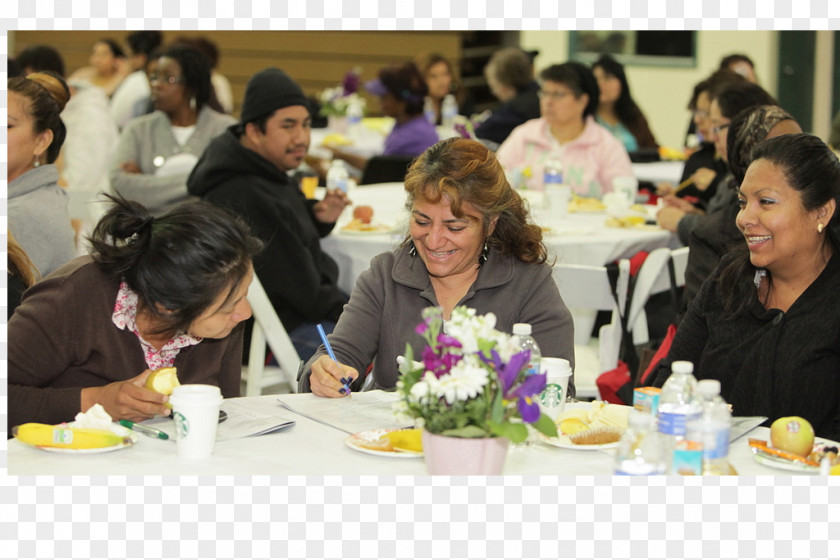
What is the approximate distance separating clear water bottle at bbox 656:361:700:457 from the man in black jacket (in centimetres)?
Result: 221

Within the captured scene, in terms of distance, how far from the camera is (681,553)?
1587mm

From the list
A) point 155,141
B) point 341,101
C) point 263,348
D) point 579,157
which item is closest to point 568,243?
point 263,348

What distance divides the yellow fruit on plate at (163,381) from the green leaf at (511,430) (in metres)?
0.75

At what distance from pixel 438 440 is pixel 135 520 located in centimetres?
48

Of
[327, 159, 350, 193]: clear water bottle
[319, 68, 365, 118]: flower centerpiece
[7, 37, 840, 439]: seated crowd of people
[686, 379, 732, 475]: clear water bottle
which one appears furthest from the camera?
[319, 68, 365, 118]: flower centerpiece

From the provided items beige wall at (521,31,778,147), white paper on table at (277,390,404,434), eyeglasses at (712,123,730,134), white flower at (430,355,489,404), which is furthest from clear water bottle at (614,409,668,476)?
beige wall at (521,31,778,147)

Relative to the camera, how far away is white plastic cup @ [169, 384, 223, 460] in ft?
6.23

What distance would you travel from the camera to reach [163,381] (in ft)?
6.95

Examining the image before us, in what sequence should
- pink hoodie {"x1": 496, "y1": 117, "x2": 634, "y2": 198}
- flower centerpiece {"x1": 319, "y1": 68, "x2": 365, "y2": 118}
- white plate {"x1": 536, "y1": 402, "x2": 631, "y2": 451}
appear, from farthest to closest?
flower centerpiece {"x1": 319, "y1": 68, "x2": 365, "y2": 118} < pink hoodie {"x1": 496, "y1": 117, "x2": 634, "y2": 198} < white plate {"x1": 536, "y1": 402, "x2": 631, "y2": 451}

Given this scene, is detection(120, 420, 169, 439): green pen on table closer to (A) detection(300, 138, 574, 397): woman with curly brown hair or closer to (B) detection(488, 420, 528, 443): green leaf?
(A) detection(300, 138, 574, 397): woman with curly brown hair

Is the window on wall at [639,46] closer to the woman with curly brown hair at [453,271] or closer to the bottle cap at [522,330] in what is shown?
the woman with curly brown hair at [453,271]

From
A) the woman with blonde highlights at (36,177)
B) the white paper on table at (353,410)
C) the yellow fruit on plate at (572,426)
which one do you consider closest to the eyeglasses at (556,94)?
the woman with blonde highlights at (36,177)

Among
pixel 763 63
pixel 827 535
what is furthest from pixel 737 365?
pixel 763 63

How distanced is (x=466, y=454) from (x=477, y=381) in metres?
0.16
